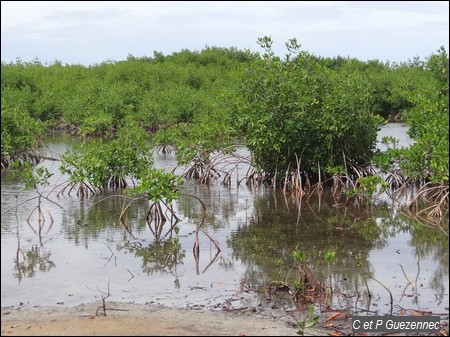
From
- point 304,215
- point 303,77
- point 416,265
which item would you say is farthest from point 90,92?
point 416,265

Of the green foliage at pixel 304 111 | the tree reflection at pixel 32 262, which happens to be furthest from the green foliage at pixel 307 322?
the green foliage at pixel 304 111

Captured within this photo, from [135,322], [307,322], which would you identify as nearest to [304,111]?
[307,322]

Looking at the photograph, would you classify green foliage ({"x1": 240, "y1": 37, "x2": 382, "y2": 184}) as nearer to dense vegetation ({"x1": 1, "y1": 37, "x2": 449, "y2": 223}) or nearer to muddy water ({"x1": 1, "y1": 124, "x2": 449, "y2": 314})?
dense vegetation ({"x1": 1, "y1": 37, "x2": 449, "y2": 223})

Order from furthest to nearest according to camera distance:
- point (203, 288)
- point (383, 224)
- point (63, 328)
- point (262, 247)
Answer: point (383, 224) → point (262, 247) → point (203, 288) → point (63, 328)

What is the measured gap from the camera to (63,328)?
6273 millimetres

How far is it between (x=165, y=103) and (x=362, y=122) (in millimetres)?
17968

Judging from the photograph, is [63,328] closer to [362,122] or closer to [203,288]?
[203,288]

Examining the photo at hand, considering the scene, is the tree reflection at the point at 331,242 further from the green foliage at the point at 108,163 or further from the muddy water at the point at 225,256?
the green foliage at the point at 108,163

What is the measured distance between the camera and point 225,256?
30.5ft

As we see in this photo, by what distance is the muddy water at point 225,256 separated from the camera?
7.55 meters

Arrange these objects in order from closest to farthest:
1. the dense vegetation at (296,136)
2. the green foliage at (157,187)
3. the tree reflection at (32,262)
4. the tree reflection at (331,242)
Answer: the tree reflection at (331,242), the tree reflection at (32,262), the green foliage at (157,187), the dense vegetation at (296,136)

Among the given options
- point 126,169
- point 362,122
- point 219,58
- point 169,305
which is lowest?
point 169,305

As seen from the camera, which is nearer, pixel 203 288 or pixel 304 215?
pixel 203 288

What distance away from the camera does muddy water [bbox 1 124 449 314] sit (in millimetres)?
7551
